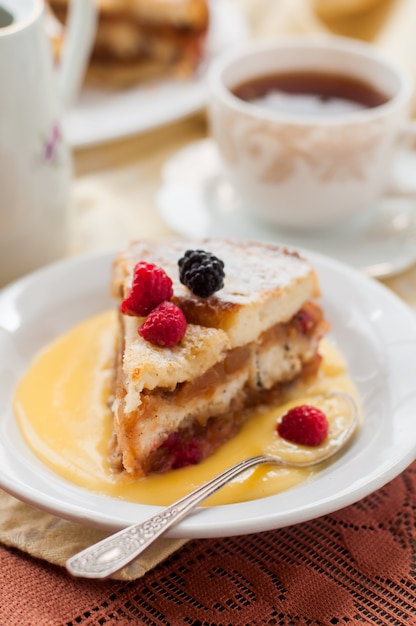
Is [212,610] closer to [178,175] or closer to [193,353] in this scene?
[193,353]

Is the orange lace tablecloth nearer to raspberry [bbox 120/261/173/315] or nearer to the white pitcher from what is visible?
raspberry [bbox 120/261/173/315]

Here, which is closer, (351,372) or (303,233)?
(351,372)

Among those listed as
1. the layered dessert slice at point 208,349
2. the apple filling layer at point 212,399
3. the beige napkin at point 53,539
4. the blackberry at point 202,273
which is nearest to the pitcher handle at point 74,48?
the layered dessert slice at point 208,349

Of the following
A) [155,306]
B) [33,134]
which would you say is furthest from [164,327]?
[33,134]

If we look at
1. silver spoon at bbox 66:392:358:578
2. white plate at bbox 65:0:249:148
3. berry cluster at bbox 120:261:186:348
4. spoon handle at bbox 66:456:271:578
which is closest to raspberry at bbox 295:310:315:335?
berry cluster at bbox 120:261:186:348

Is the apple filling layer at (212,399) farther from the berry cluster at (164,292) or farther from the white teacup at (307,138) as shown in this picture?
the white teacup at (307,138)

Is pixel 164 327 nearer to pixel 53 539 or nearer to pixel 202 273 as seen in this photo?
pixel 202 273
